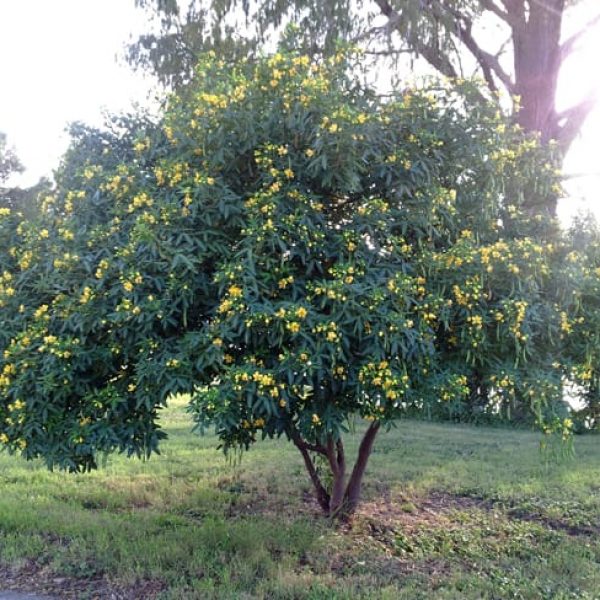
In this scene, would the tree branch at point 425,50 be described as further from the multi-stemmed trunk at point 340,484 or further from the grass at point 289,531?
the multi-stemmed trunk at point 340,484

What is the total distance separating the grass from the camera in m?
5.18

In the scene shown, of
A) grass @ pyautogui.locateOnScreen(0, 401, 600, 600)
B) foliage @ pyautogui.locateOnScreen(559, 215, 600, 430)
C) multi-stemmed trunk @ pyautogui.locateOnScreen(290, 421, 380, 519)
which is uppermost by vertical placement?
foliage @ pyautogui.locateOnScreen(559, 215, 600, 430)

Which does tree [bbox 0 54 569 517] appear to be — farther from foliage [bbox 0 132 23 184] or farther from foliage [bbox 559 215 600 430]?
foliage [bbox 0 132 23 184]

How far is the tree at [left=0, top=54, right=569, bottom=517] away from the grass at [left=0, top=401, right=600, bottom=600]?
1.11 metres

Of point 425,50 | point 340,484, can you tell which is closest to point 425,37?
point 425,50

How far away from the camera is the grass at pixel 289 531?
5.18 meters

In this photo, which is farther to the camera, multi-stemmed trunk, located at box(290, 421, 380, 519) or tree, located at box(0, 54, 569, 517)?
multi-stemmed trunk, located at box(290, 421, 380, 519)

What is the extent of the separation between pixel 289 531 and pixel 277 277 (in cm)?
278

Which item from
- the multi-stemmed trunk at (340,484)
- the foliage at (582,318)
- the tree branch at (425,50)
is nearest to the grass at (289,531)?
the multi-stemmed trunk at (340,484)

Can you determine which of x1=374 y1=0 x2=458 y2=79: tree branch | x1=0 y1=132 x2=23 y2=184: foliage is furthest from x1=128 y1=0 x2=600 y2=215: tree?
x1=0 y1=132 x2=23 y2=184: foliage

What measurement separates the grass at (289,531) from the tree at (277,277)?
43.8 inches

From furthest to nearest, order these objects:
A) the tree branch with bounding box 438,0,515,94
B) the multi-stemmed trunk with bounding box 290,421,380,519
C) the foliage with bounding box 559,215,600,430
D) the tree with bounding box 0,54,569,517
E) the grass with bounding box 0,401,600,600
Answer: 1. the tree branch with bounding box 438,0,515,94
2. the multi-stemmed trunk with bounding box 290,421,380,519
3. the grass with bounding box 0,401,600,600
4. the foliage with bounding box 559,215,600,430
5. the tree with bounding box 0,54,569,517

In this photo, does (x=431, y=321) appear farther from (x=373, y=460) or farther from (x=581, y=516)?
(x=373, y=460)

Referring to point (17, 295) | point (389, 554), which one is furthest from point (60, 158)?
point (389, 554)
